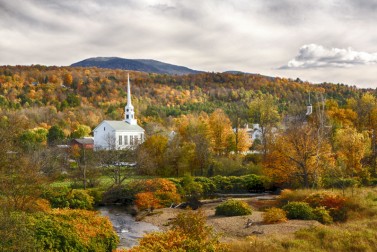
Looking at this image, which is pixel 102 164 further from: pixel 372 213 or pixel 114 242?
pixel 372 213

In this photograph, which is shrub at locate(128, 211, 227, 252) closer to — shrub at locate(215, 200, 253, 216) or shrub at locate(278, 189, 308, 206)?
shrub at locate(215, 200, 253, 216)

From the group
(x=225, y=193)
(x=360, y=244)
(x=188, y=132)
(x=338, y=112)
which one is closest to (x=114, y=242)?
(x=360, y=244)

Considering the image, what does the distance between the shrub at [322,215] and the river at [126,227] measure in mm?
11419

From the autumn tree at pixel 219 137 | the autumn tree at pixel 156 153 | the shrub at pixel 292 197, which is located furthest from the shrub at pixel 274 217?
the autumn tree at pixel 219 137

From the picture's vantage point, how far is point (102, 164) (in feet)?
160

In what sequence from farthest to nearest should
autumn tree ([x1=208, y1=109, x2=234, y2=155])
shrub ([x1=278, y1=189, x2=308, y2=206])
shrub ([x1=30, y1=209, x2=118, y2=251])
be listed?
1. autumn tree ([x1=208, y1=109, x2=234, y2=155])
2. shrub ([x1=278, y1=189, x2=308, y2=206])
3. shrub ([x1=30, y1=209, x2=118, y2=251])

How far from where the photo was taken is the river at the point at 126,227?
1015 inches

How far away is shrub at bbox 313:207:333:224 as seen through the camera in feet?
89.7

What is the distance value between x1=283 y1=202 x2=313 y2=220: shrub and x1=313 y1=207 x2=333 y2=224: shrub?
0.34 metres

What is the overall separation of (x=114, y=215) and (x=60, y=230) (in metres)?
17.4

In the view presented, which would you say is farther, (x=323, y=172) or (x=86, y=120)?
(x=86, y=120)

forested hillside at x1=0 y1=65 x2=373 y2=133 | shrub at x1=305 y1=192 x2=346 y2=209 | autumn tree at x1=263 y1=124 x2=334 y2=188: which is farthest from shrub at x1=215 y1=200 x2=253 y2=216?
forested hillside at x1=0 y1=65 x2=373 y2=133

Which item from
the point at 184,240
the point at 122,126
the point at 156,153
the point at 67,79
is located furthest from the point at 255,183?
the point at 67,79

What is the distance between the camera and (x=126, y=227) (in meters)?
30.0
